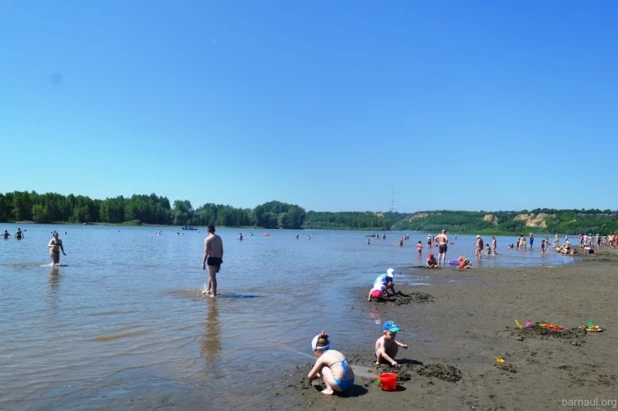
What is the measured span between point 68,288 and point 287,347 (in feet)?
33.7

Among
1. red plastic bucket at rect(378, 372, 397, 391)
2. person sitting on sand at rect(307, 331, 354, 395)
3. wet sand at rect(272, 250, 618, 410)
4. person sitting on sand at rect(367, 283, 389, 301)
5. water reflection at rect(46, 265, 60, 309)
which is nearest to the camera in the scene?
wet sand at rect(272, 250, 618, 410)

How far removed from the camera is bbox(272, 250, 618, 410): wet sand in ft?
20.3

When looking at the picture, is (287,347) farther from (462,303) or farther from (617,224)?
(617,224)

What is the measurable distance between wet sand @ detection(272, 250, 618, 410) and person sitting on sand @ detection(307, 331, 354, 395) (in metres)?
0.13

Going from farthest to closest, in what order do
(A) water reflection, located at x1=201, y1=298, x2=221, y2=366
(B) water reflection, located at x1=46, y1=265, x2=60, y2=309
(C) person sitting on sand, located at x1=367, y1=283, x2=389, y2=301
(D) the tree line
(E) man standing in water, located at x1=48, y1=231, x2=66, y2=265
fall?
(D) the tree line
(E) man standing in water, located at x1=48, y1=231, x2=66, y2=265
(C) person sitting on sand, located at x1=367, y1=283, x2=389, y2=301
(B) water reflection, located at x1=46, y1=265, x2=60, y2=309
(A) water reflection, located at x1=201, y1=298, x2=221, y2=366

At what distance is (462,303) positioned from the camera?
14.3 meters

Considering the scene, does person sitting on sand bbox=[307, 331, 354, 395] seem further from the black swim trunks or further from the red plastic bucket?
the black swim trunks

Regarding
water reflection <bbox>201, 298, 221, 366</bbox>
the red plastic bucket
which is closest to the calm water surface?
water reflection <bbox>201, 298, 221, 366</bbox>

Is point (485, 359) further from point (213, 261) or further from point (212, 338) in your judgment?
point (213, 261)

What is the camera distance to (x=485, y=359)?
8117mm

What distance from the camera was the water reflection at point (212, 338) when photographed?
816 centimetres

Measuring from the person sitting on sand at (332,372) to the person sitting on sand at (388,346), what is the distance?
47.9 inches

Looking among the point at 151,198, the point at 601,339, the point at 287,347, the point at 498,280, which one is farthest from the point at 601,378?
the point at 151,198

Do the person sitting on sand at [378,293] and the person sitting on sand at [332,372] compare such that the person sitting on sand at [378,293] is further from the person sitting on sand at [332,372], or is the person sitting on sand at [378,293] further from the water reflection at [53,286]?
the water reflection at [53,286]
